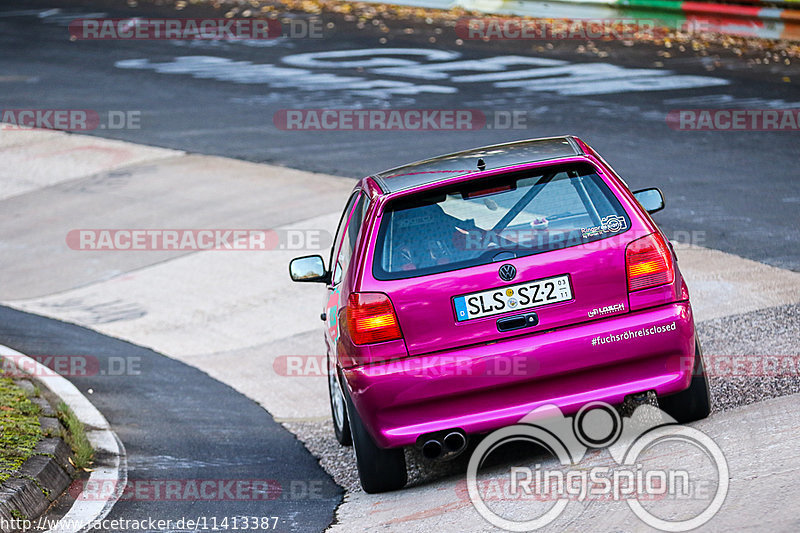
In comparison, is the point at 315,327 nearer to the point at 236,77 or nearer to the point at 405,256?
the point at 405,256

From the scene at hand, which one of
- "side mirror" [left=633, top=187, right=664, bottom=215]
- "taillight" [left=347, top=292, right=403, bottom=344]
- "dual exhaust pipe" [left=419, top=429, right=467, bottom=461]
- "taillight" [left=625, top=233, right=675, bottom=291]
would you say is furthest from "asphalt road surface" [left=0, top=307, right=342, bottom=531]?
"side mirror" [left=633, top=187, right=664, bottom=215]

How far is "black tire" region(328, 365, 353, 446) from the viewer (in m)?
6.88

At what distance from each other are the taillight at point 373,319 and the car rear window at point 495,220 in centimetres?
13

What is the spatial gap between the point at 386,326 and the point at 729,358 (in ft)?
9.13

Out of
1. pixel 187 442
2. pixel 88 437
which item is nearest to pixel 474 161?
pixel 187 442

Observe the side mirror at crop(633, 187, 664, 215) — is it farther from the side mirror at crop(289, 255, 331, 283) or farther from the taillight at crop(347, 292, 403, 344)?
the side mirror at crop(289, 255, 331, 283)

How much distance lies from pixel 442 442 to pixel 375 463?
18.0 inches

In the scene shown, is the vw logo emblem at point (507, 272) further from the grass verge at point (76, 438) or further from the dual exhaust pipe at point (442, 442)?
the grass verge at point (76, 438)

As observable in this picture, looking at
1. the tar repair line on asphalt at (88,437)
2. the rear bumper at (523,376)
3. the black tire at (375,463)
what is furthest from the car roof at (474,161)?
the tar repair line on asphalt at (88,437)

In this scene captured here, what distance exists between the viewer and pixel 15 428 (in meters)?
6.89

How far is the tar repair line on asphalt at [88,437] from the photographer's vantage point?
239 inches

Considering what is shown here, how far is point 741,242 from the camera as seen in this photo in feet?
33.2

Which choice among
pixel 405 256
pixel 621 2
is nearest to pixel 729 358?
pixel 405 256

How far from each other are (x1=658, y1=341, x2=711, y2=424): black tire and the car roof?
130 centimetres
